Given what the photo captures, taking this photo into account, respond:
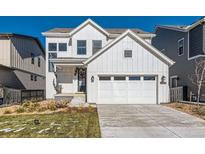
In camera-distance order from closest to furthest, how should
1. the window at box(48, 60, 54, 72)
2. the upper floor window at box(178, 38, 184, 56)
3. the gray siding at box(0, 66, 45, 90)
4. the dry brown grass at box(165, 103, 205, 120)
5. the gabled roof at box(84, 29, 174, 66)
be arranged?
1. the dry brown grass at box(165, 103, 205, 120)
2. the gabled roof at box(84, 29, 174, 66)
3. the gray siding at box(0, 66, 45, 90)
4. the upper floor window at box(178, 38, 184, 56)
5. the window at box(48, 60, 54, 72)

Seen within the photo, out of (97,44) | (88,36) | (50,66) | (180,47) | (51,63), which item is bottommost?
(50,66)

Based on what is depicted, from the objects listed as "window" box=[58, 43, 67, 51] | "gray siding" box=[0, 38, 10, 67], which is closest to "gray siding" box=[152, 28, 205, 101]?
"window" box=[58, 43, 67, 51]

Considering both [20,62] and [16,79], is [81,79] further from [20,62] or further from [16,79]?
[20,62]

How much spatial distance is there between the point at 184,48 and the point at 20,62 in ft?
53.7

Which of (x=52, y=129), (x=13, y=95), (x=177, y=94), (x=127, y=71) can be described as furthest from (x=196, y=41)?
(x=13, y=95)

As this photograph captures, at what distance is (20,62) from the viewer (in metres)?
22.7

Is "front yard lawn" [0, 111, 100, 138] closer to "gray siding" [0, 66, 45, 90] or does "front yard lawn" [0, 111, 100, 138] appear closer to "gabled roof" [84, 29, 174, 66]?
"gabled roof" [84, 29, 174, 66]

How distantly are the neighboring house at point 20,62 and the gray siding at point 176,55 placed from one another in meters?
14.9

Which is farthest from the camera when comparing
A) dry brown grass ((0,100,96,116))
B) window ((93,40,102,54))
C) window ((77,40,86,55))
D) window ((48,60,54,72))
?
window ((93,40,102,54))

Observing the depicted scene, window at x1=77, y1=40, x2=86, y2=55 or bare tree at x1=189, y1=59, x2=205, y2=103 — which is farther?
window at x1=77, y1=40, x2=86, y2=55

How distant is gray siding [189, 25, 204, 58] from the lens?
17.5 m

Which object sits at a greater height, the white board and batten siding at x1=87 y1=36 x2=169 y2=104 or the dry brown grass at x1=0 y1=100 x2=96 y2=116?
the white board and batten siding at x1=87 y1=36 x2=169 y2=104

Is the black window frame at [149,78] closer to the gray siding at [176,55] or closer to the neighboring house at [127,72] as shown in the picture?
the neighboring house at [127,72]

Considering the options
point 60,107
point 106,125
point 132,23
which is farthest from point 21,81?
point 106,125
